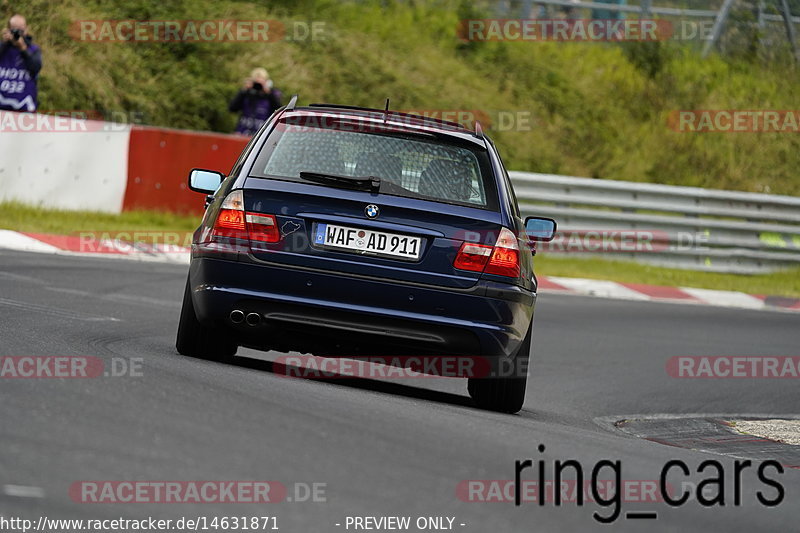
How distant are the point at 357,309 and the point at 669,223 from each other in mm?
13858

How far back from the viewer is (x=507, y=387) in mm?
8141

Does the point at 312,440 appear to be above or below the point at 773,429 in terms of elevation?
above

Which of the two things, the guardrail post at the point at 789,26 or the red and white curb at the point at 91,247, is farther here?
the guardrail post at the point at 789,26

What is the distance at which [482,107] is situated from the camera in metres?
27.3

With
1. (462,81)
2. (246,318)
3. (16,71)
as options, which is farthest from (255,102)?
(246,318)

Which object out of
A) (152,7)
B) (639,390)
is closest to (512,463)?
(639,390)

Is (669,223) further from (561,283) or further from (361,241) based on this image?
(361,241)

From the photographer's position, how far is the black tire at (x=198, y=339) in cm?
809

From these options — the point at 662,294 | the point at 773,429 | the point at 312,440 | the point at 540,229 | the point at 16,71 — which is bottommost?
the point at 773,429

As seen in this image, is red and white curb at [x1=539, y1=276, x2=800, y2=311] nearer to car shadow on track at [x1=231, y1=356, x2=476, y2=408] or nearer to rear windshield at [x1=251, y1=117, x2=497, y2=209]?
car shadow on track at [x1=231, y1=356, x2=476, y2=408]

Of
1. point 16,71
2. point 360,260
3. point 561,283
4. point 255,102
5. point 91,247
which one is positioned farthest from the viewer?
point 255,102

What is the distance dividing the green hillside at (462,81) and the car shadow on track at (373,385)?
12183 mm

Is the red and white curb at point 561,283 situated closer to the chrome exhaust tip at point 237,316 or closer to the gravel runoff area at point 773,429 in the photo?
the gravel runoff area at point 773,429

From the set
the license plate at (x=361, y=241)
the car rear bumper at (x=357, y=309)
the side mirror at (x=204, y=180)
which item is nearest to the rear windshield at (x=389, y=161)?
the license plate at (x=361, y=241)
